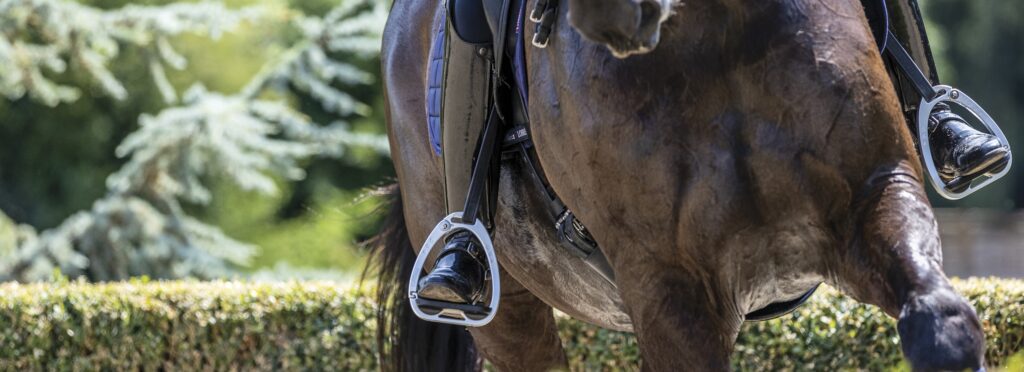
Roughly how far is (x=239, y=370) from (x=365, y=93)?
1148cm

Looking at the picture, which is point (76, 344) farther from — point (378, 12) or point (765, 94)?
point (378, 12)

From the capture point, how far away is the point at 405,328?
499 centimetres

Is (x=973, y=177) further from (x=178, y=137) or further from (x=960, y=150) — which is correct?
(x=178, y=137)

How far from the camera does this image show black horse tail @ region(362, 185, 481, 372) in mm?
4953

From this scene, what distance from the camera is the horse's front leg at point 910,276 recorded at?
2350 mm

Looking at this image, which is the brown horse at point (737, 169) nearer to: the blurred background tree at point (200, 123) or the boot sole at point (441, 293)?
the boot sole at point (441, 293)

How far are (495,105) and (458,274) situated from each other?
1.48 ft

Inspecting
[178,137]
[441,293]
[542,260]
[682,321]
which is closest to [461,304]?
[441,293]

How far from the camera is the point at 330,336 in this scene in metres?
6.55

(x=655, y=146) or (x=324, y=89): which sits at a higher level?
(x=655, y=146)

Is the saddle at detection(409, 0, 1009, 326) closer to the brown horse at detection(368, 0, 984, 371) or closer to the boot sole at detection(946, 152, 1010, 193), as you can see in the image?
the boot sole at detection(946, 152, 1010, 193)

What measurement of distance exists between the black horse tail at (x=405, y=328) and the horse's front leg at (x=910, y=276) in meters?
2.49

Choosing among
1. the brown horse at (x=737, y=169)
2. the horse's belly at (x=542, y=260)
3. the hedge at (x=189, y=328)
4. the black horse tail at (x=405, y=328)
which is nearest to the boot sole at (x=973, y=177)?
the brown horse at (x=737, y=169)

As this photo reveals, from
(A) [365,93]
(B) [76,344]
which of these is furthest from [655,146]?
(A) [365,93]
